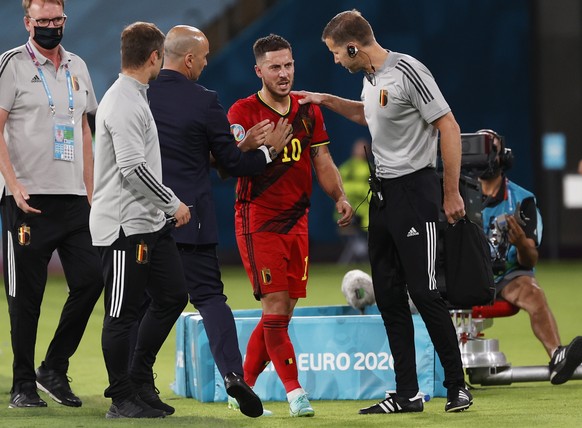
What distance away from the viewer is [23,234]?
233 inches

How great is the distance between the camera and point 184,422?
17.8 feet

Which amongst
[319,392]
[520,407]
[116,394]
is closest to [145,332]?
[116,394]

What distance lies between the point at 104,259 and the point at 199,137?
2.29ft

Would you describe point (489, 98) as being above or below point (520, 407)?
above

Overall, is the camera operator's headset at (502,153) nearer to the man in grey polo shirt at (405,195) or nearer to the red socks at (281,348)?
the man in grey polo shirt at (405,195)

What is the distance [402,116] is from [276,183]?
0.67 metres

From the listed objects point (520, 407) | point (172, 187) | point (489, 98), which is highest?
point (489, 98)

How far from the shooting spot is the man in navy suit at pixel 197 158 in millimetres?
5609

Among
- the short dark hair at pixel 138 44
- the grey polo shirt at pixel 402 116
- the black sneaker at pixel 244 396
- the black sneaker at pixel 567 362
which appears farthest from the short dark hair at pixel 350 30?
the black sneaker at pixel 567 362

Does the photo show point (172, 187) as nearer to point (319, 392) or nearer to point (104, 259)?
point (104, 259)

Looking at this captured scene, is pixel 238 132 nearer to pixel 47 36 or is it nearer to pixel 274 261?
pixel 274 261

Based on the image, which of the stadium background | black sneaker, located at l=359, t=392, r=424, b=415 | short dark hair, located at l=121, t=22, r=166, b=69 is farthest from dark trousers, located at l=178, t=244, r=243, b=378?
the stadium background

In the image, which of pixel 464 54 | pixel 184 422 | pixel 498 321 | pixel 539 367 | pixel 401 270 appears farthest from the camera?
pixel 464 54

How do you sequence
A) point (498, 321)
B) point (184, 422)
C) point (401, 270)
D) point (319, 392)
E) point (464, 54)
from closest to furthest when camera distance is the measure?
point (184, 422)
point (401, 270)
point (319, 392)
point (498, 321)
point (464, 54)
